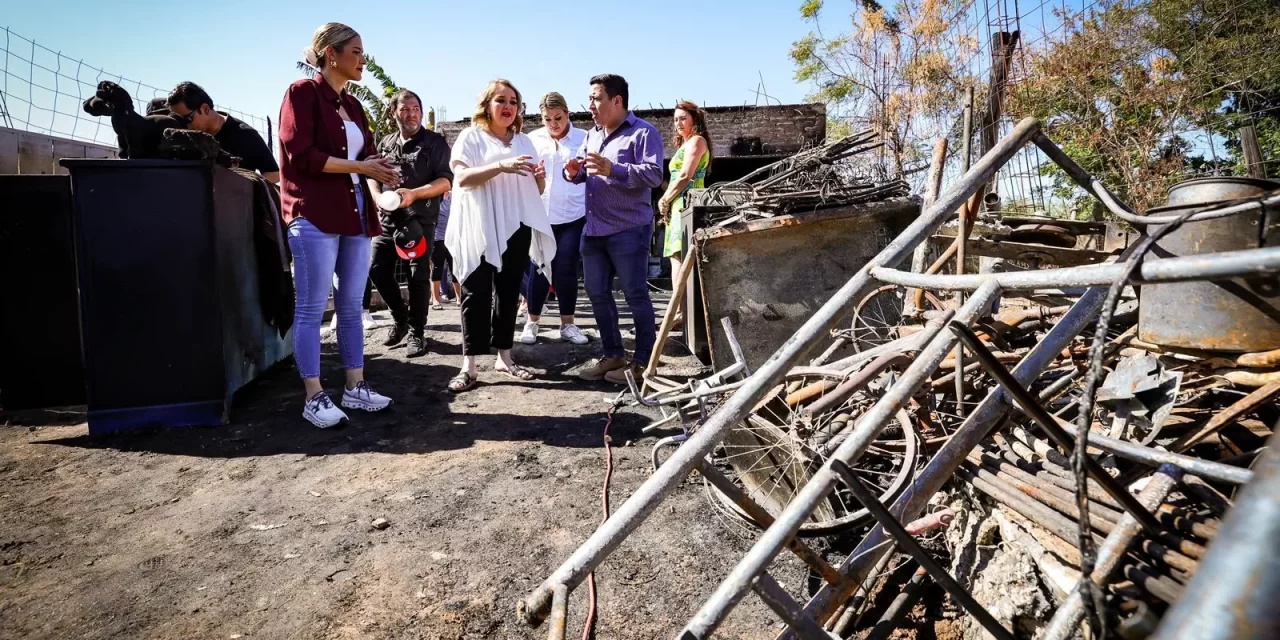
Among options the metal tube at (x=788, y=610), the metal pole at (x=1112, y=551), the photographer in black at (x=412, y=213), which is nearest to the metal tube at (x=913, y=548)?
the metal pole at (x=1112, y=551)

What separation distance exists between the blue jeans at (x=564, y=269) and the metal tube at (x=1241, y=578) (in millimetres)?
4080

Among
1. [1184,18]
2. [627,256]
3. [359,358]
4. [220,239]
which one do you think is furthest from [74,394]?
[1184,18]

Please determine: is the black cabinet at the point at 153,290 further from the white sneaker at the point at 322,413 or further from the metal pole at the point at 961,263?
the metal pole at the point at 961,263

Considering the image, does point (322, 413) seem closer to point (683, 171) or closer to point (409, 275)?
point (409, 275)

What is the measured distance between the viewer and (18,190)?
3490 mm

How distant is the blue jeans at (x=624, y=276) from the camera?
414 cm

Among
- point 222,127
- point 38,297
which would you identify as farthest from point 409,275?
point 38,297

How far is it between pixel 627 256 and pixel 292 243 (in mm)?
1946

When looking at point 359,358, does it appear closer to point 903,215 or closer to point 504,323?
point 504,323

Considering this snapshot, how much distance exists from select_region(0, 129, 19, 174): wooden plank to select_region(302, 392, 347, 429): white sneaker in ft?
18.6

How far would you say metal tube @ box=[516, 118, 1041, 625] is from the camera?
1.24 m

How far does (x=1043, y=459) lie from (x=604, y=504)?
1.49m

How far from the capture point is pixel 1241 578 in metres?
0.47

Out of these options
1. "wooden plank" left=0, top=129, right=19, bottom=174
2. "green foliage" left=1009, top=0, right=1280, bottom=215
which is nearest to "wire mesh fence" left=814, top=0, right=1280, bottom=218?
"green foliage" left=1009, top=0, right=1280, bottom=215
